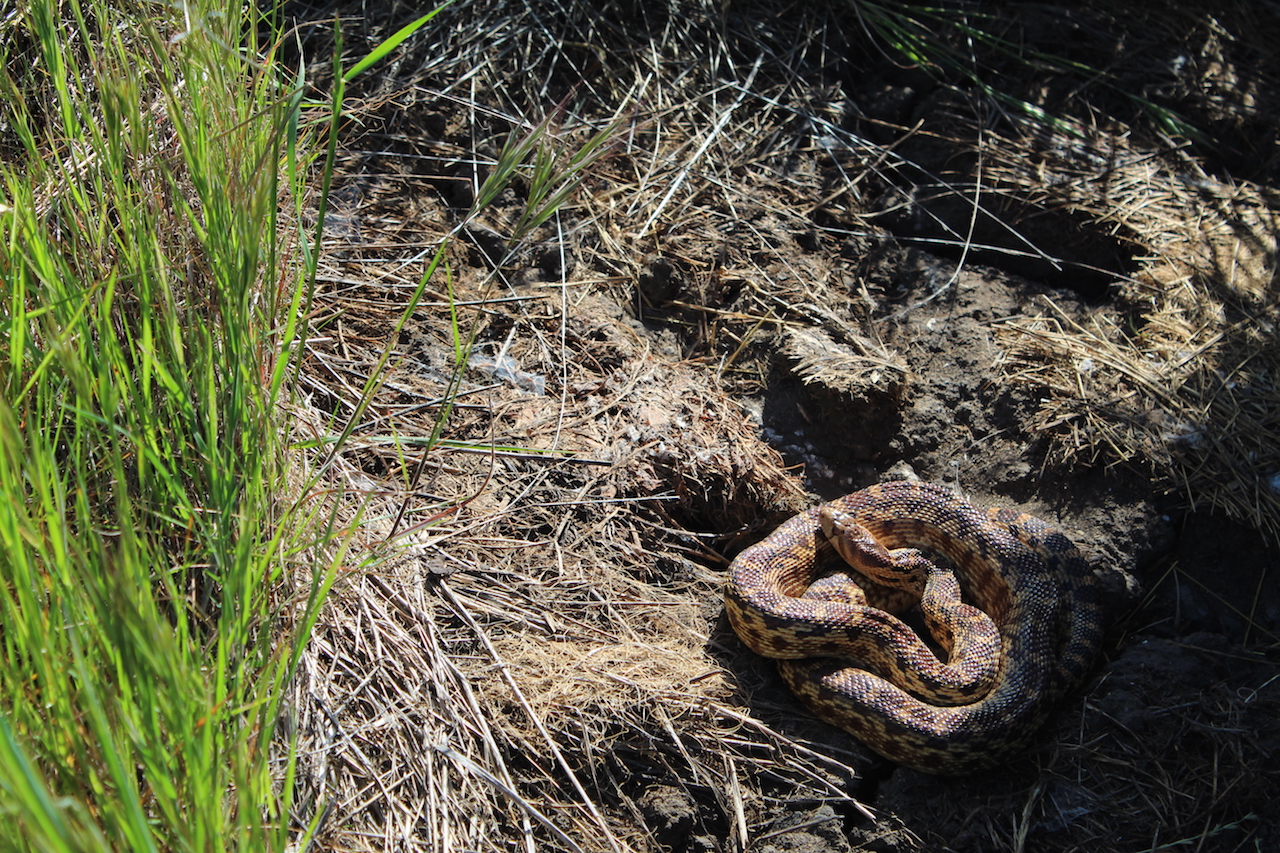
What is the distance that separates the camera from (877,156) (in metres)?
4.18

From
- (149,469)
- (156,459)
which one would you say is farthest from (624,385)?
(156,459)

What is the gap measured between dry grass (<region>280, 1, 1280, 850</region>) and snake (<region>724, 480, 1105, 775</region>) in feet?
0.63

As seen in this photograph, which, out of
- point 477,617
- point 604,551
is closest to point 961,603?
point 604,551

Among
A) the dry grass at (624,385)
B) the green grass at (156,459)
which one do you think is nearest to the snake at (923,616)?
the dry grass at (624,385)

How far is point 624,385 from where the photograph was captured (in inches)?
135

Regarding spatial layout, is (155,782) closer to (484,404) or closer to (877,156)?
(484,404)

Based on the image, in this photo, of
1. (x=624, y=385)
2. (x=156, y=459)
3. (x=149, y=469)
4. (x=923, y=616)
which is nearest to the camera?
(x=156, y=459)

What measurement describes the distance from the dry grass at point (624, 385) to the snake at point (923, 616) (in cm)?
19

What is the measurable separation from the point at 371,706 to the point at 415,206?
7.27 feet

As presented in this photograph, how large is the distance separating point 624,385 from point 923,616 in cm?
148

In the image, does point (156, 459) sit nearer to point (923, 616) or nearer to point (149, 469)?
point (149, 469)

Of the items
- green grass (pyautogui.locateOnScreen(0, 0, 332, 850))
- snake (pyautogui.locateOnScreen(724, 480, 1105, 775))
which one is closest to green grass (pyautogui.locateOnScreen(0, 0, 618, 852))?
green grass (pyautogui.locateOnScreen(0, 0, 332, 850))

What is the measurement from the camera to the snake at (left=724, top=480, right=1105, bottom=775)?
274cm

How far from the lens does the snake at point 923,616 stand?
274 cm
